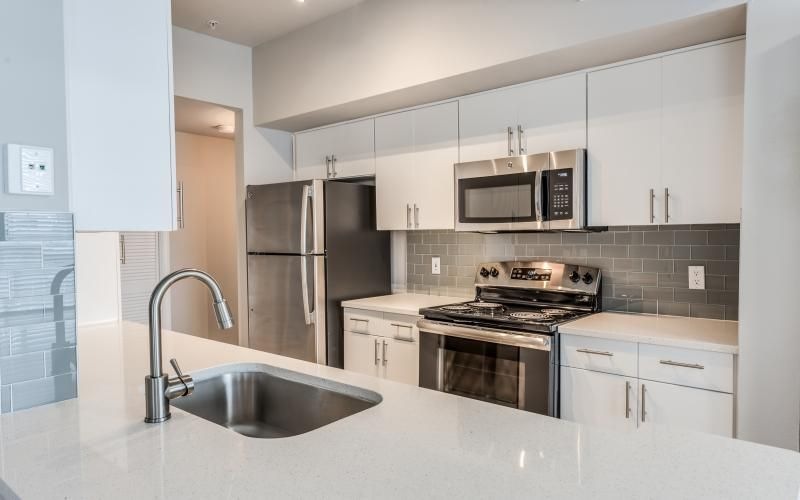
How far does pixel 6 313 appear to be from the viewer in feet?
4.40

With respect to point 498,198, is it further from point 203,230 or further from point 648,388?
point 203,230

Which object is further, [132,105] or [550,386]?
[550,386]

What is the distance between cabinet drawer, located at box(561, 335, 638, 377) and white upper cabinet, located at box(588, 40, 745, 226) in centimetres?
59

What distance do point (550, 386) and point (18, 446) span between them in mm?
A: 1962

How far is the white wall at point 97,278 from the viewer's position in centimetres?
253

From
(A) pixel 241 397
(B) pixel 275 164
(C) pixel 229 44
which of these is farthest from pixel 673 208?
(C) pixel 229 44

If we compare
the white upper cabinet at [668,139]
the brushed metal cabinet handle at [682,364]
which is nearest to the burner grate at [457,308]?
the white upper cabinet at [668,139]

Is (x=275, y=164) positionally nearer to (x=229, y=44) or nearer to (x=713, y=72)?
(x=229, y=44)

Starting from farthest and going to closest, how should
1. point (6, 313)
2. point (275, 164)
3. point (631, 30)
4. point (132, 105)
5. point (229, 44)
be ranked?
point (275, 164), point (229, 44), point (631, 30), point (132, 105), point (6, 313)

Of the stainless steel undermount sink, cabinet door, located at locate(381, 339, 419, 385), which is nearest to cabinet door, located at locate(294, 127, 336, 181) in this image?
cabinet door, located at locate(381, 339, 419, 385)

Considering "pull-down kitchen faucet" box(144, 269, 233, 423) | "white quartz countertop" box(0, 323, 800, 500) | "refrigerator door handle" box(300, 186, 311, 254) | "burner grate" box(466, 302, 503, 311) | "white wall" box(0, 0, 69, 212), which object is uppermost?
"white wall" box(0, 0, 69, 212)

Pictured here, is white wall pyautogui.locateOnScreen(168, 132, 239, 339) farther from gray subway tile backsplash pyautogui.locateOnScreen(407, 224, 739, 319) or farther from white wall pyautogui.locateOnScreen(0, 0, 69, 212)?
white wall pyautogui.locateOnScreen(0, 0, 69, 212)

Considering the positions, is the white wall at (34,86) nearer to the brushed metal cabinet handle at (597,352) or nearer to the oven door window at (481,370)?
Answer: the oven door window at (481,370)

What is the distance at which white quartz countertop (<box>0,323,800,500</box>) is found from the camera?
0.91 metres
